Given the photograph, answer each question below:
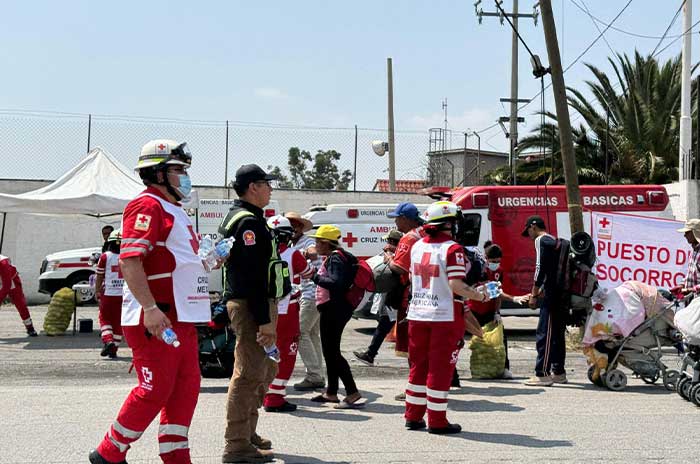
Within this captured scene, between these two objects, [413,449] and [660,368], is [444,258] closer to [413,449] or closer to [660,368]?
[413,449]

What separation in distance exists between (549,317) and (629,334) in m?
0.90

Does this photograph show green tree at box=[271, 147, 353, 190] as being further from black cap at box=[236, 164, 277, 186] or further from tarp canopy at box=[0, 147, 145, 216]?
black cap at box=[236, 164, 277, 186]

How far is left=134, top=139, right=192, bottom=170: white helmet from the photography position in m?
5.38

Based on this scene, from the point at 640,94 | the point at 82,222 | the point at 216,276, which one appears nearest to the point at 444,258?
the point at 216,276

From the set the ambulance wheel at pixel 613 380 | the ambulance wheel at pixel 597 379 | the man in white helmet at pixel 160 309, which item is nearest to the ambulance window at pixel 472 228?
the ambulance wheel at pixel 597 379

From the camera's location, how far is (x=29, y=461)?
6211mm

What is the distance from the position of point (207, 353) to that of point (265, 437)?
322 centimetres

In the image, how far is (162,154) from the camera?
17.7 ft

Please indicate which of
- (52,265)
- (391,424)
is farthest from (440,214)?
(52,265)

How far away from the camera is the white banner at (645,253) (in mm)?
13469

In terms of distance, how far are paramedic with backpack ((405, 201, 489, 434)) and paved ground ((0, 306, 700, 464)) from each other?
0.25m

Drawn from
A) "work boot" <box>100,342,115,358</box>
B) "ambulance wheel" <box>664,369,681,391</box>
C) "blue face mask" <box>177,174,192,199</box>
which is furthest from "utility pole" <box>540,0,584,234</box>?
"blue face mask" <box>177,174,192,199</box>

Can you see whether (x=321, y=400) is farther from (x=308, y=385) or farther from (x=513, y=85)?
(x=513, y=85)

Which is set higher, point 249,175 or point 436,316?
point 249,175
